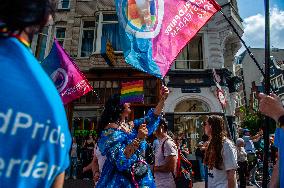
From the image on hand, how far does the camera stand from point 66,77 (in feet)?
25.4

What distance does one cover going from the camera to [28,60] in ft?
3.03

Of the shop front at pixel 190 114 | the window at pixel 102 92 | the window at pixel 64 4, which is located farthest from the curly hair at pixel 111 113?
the window at pixel 64 4

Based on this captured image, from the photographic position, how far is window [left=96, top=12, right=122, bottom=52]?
17.0 m

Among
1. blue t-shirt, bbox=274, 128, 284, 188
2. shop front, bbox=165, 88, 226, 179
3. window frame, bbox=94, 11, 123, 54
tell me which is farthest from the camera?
window frame, bbox=94, 11, 123, 54

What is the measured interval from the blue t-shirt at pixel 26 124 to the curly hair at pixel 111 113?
234 cm

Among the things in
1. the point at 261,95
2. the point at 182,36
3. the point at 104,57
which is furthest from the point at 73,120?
the point at 261,95

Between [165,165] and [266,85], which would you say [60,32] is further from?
[266,85]

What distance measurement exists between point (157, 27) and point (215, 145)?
172cm

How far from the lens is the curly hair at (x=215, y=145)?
380 centimetres

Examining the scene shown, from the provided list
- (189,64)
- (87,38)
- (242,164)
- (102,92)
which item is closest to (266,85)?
(242,164)

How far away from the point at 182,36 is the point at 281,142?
261 centimetres

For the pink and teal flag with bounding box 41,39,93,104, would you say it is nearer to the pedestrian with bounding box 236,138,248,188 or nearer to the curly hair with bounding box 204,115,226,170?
the curly hair with bounding box 204,115,226,170

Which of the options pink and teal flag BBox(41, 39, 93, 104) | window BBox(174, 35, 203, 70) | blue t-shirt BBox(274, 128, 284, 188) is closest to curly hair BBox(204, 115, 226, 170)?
blue t-shirt BBox(274, 128, 284, 188)

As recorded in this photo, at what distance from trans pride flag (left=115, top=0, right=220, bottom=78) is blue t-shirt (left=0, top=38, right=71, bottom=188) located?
8.98 feet
